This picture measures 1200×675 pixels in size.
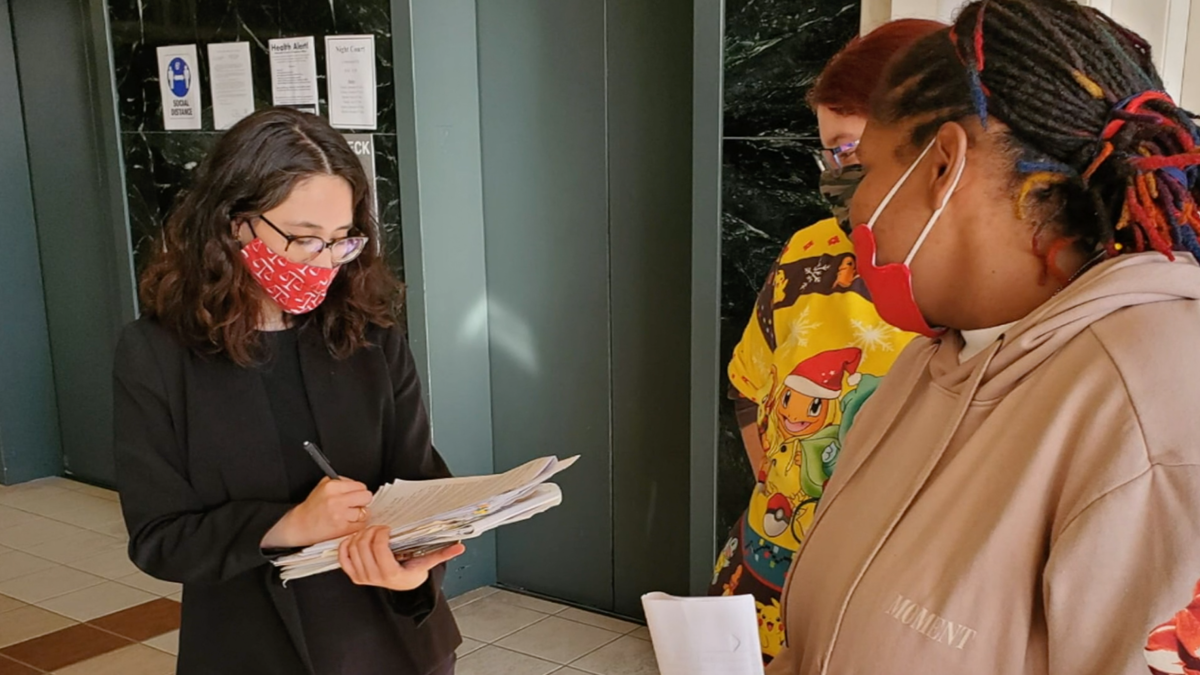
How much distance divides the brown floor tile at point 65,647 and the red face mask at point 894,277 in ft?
10.8

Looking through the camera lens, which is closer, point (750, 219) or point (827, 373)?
point (827, 373)

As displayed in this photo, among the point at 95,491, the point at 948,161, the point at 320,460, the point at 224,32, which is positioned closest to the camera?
the point at 948,161

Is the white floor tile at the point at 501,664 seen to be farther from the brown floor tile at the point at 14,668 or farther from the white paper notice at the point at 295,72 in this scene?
the white paper notice at the point at 295,72

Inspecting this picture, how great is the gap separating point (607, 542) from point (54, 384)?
10.8 ft

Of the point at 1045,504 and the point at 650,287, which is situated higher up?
the point at 1045,504

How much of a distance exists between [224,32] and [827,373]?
10.5 feet

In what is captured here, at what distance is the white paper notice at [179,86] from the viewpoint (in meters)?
4.25

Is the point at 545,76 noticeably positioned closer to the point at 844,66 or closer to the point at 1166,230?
the point at 844,66

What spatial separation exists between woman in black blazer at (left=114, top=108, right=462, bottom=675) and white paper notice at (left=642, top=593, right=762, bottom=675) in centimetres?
52

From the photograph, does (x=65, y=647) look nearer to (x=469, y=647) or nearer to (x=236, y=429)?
(x=469, y=647)

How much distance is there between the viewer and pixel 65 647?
3.59 metres

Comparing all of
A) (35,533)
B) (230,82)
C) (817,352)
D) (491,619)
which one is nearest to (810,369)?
(817,352)

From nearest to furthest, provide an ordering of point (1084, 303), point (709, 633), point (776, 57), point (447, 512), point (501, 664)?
point (1084, 303), point (709, 633), point (447, 512), point (776, 57), point (501, 664)

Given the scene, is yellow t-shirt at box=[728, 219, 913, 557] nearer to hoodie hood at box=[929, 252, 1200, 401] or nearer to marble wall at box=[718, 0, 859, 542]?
hoodie hood at box=[929, 252, 1200, 401]
